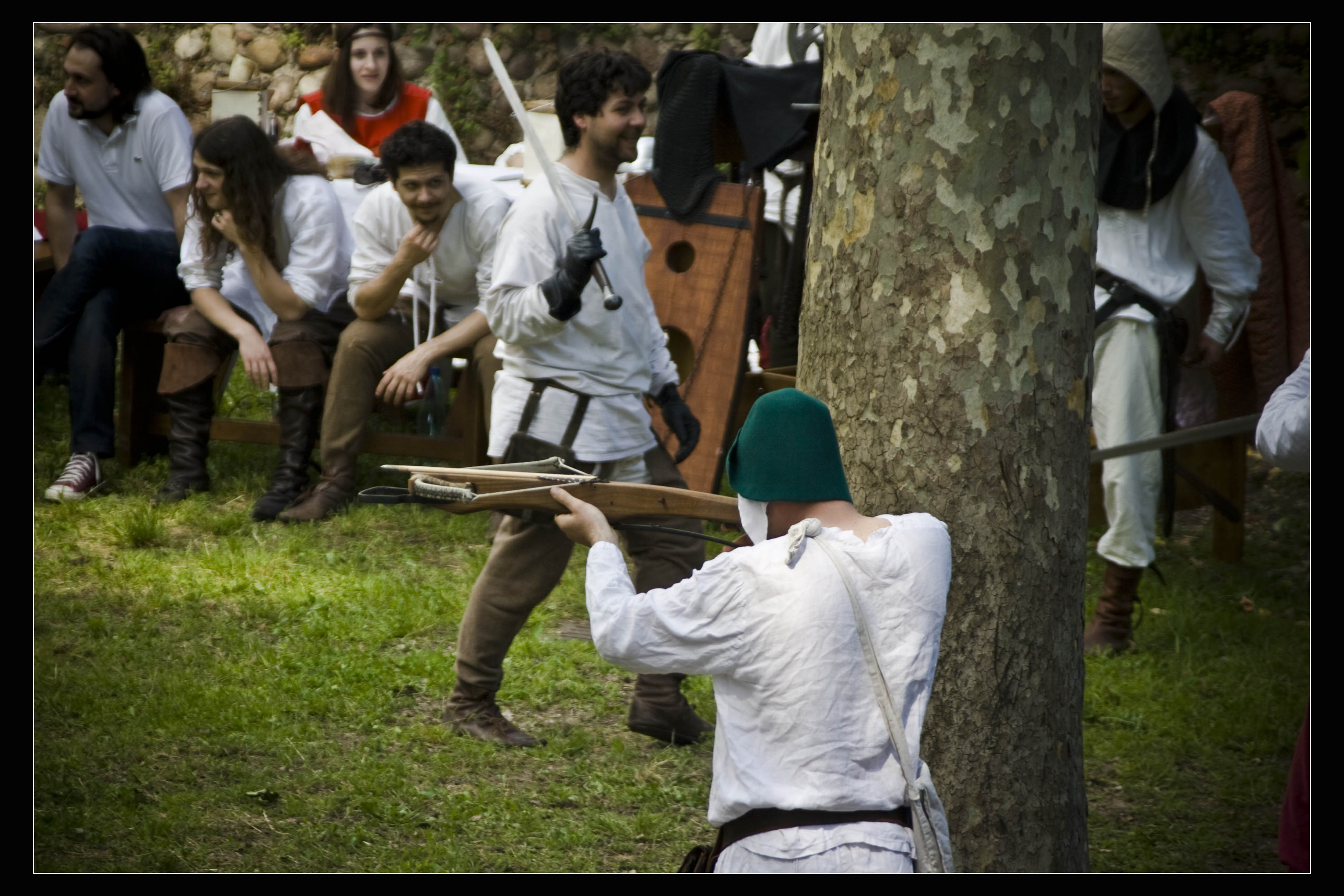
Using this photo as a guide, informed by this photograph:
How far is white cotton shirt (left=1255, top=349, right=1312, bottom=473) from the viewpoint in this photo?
197 cm

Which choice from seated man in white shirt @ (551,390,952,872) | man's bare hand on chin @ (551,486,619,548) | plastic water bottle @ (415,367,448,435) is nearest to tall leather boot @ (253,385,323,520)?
plastic water bottle @ (415,367,448,435)

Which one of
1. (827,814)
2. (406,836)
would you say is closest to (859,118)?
(827,814)

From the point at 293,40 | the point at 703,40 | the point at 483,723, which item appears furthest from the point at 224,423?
the point at 703,40

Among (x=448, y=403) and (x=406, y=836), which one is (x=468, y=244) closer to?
(x=448, y=403)

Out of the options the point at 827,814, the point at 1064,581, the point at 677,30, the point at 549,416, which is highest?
the point at 677,30

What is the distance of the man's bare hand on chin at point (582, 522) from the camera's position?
1.75 meters

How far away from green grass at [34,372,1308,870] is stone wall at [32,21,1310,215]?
1028mm

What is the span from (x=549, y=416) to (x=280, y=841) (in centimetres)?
103

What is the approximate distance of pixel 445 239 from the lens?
3941 millimetres

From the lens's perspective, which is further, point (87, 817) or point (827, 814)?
point (87, 817)

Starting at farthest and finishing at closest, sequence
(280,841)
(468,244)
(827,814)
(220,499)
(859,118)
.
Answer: (468,244)
(220,499)
(280,841)
(859,118)
(827,814)

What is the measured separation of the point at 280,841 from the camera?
2.44 meters

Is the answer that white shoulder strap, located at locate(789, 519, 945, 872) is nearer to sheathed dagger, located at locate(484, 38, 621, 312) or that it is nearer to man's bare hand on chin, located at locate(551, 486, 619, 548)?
man's bare hand on chin, located at locate(551, 486, 619, 548)

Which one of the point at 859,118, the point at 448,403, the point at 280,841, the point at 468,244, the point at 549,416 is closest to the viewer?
the point at 859,118
